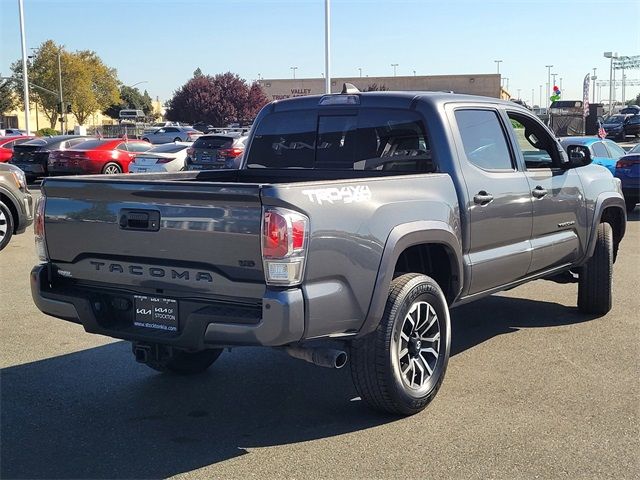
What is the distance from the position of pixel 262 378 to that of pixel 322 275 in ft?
5.75

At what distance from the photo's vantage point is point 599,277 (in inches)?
271

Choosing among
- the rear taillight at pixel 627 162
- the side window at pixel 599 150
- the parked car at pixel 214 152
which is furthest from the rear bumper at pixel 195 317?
the parked car at pixel 214 152

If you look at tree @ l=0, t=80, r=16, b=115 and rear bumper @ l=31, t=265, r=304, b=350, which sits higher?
tree @ l=0, t=80, r=16, b=115

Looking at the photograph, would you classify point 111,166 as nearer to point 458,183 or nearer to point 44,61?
point 458,183

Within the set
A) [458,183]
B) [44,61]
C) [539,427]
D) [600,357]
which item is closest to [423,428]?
[539,427]

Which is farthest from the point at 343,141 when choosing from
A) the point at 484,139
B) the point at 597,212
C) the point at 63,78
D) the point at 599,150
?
the point at 63,78

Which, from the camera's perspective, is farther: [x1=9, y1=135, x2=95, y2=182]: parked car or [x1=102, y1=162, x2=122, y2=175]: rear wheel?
[x1=9, y1=135, x2=95, y2=182]: parked car

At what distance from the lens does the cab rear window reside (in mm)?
5301

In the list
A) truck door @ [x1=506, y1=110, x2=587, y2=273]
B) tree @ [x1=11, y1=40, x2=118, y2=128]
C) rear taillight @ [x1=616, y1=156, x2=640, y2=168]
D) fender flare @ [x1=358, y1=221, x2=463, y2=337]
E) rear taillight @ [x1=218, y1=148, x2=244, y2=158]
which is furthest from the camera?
tree @ [x1=11, y1=40, x2=118, y2=128]

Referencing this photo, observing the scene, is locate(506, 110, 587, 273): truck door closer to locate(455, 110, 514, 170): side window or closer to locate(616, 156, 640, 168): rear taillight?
locate(455, 110, 514, 170): side window

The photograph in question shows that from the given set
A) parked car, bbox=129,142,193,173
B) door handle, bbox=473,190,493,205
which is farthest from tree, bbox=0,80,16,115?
door handle, bbox=473,190,493,205

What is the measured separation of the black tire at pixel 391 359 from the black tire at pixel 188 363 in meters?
1.48

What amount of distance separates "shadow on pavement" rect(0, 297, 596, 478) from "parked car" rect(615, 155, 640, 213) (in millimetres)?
9195

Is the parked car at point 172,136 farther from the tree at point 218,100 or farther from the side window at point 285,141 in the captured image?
the side window at point 285,141
